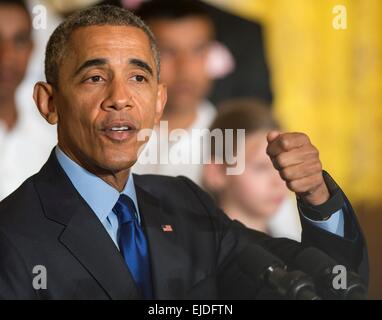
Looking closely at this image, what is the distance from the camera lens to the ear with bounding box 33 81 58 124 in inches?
67.7

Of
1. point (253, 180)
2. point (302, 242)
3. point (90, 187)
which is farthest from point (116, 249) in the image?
point (253, 180)

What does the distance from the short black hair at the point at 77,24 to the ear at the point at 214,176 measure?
55 cm

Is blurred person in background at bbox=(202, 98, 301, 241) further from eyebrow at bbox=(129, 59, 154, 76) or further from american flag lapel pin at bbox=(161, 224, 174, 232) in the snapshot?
eyebrow at bbox=(129, 59, 154, 76)

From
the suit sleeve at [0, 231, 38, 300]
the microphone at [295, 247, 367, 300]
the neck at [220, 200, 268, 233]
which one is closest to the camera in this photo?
the suit sleeve at [0, 231, 38, 300]

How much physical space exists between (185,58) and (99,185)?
66cm

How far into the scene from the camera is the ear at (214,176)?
7.05 feet

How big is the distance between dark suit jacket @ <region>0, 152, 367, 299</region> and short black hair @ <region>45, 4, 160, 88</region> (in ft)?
0.73

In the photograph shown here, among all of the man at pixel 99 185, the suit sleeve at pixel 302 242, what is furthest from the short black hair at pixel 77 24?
the suit sleeve at pixel 302 242

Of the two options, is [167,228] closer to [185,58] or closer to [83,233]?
[83,233]

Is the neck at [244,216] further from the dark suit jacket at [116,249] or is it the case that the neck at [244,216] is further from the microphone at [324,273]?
the microphone at [324,273]

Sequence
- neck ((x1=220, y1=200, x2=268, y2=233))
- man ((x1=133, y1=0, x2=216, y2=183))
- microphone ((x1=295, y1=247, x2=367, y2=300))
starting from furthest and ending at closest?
man ((x1=133, y1=0, x2=216, y2=183)) < neck ((x1=220, y1=200, x2=268, y2=233)) < microphone ((x1=295, y1=247, x2=367, y2=300))

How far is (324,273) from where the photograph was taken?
1.83 metres

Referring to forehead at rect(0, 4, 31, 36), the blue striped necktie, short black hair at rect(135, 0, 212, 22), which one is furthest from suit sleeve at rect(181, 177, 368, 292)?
forehead at rect(0, 4, 31, 36)

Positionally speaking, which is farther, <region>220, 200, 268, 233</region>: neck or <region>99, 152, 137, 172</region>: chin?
<region>220, 200, 268, 233</region>: neck
